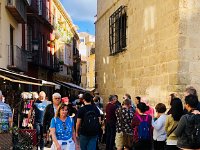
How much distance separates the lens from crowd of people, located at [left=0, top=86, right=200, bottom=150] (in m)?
5.12

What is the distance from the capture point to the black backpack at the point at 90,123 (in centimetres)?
734

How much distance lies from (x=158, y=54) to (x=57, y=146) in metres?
4.08

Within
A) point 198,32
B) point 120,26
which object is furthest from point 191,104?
point 120,26

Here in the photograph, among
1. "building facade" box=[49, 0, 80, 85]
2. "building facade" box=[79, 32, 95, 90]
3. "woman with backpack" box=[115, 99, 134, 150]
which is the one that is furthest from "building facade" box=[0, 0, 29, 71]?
"building facade" box=[79, 32, 95, 90]

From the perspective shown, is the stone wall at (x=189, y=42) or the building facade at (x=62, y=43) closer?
the stone wall at (x=189, y=42)

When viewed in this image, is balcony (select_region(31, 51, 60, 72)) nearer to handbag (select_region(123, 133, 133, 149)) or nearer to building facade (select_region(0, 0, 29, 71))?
building facade (select_region(0, 0, 29, 71))

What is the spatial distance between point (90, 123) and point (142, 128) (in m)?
0.97

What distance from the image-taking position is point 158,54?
30.1 feet

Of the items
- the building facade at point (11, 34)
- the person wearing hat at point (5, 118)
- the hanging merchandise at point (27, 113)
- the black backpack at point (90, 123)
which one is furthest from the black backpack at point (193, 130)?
the building facade at point (11, 34)

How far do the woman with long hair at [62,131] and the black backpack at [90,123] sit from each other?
1.08 m

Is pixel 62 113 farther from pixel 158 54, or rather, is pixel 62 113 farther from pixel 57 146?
pixel 158 54

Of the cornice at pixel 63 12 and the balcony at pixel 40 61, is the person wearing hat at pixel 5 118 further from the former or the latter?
the cornice at pixel 63 12

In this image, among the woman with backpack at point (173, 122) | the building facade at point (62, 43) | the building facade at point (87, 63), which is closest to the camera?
the woman with backpack at point (173, 122)

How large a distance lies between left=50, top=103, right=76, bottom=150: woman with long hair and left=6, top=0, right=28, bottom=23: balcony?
10.8m
